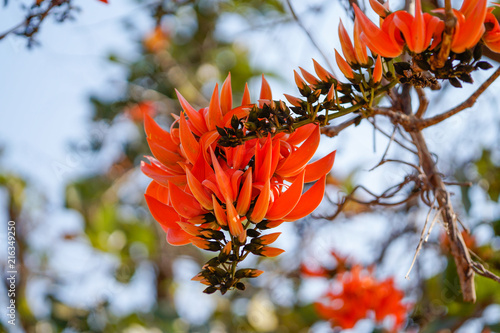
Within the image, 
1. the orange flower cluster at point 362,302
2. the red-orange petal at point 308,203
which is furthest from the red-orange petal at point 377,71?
the orange flower cluster at point 362,302

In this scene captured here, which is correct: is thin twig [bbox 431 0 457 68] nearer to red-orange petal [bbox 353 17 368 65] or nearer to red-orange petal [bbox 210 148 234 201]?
red-orange petal [bbox 353 17 368 65]

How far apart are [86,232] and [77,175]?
1.28ft

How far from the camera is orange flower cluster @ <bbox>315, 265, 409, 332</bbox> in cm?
183

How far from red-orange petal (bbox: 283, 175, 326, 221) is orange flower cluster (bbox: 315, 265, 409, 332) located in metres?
1.29

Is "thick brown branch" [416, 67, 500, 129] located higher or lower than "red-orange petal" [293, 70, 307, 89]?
lower

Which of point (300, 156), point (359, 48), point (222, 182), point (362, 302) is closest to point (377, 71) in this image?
point (359, 48)

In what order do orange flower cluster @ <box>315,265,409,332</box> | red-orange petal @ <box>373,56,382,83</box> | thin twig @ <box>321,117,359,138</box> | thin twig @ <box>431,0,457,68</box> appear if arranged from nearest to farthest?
thin twig @ <box>431,0,457,68</box>
red-orange petal @ <box>373,56,382,83</box>
thin twig @ <box>321,117,359,138</box>
orange flower cluster @ <box>315,265,409,332</box>

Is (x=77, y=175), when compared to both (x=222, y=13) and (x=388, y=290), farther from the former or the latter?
(x=388, y=290)

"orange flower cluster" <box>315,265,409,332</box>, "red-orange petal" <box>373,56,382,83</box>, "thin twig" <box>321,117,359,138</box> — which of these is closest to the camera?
"red-orange petal" <box>373,56,382,83</box>

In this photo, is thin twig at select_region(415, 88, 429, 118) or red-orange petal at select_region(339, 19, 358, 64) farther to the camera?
thin twig at select_region(415, 88, 429, 118)

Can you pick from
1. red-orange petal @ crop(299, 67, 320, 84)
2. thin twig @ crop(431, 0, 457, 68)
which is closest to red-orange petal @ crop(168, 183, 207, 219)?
red-orange petal @ crop(299, 67, 320, 84)

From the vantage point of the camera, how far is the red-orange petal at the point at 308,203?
68 cm

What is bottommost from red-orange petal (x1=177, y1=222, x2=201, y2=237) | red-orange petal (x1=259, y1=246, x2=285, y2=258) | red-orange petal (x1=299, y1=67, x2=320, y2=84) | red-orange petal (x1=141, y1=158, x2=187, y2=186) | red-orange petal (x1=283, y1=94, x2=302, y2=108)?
red-orange petal (x1=259, y1=246, x2=285, y2=258)

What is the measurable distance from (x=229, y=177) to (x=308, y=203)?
115 mm
